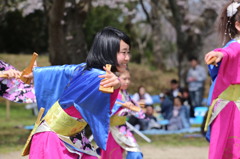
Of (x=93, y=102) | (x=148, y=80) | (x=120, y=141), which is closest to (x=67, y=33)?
(x=120, y=141)

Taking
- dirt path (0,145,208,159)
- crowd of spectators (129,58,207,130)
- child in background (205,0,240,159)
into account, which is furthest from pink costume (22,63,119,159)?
crowd of spectators (129,58,207,130)

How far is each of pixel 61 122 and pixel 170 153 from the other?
15.4 feet

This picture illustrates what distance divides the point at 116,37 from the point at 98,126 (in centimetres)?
63

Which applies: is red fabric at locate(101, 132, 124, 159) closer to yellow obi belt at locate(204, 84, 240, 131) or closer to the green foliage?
yellow obi belt at locate(204, 84, 240, 131)

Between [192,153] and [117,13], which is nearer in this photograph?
[192,153]

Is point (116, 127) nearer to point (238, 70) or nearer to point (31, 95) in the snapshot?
point (31, 95)

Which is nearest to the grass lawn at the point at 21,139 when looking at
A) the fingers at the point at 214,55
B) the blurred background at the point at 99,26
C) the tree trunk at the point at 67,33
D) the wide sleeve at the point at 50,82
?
the blurred background at the point at 99,26

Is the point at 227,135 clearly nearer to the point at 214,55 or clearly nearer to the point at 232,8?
the point at 214,55

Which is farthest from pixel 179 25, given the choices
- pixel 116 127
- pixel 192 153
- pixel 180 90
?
pixel 116 127

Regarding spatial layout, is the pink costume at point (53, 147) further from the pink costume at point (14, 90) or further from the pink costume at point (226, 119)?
the pink costume at point (226, 119)

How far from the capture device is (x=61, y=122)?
3479mm

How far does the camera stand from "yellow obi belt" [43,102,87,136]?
137 inches

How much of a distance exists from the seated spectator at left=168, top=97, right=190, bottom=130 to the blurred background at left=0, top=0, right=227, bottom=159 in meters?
0.61

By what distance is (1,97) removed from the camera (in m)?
4.38
